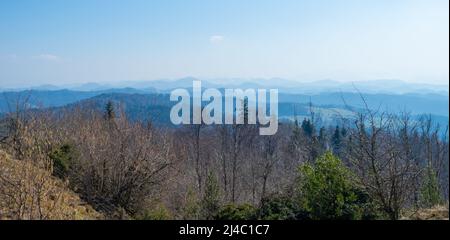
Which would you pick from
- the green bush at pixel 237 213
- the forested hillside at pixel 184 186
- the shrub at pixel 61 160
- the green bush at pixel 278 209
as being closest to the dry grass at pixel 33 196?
the forested hillside at pixel 184 186

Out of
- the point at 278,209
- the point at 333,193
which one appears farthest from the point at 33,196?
the point at 278,209

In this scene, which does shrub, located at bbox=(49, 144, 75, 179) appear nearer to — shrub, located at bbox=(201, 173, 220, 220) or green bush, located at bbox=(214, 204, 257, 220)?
shrub, located at bbox=(201, 173, 220, 220)

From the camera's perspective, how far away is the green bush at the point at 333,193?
8.89 metres

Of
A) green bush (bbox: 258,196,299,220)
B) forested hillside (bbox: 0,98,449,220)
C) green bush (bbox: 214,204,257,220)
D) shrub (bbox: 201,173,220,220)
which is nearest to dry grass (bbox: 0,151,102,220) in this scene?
forested hillside (bbox: 0,98,449,220)

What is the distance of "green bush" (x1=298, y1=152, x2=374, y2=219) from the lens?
8.89m

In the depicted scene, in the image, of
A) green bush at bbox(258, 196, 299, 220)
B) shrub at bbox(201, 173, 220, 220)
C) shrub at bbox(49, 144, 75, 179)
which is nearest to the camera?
green bush at bbox(258, 196, 299, 220)

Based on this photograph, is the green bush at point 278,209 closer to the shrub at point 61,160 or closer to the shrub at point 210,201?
the shrub at point 210,201

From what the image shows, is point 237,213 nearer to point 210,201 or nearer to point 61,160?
point 210,201

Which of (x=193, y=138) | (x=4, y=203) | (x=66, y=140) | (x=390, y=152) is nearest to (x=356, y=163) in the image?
(x=390, y=152)

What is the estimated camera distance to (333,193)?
8.93m

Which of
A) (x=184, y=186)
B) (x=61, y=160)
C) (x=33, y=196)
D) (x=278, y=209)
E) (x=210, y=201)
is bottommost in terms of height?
(x=184, y=186)
